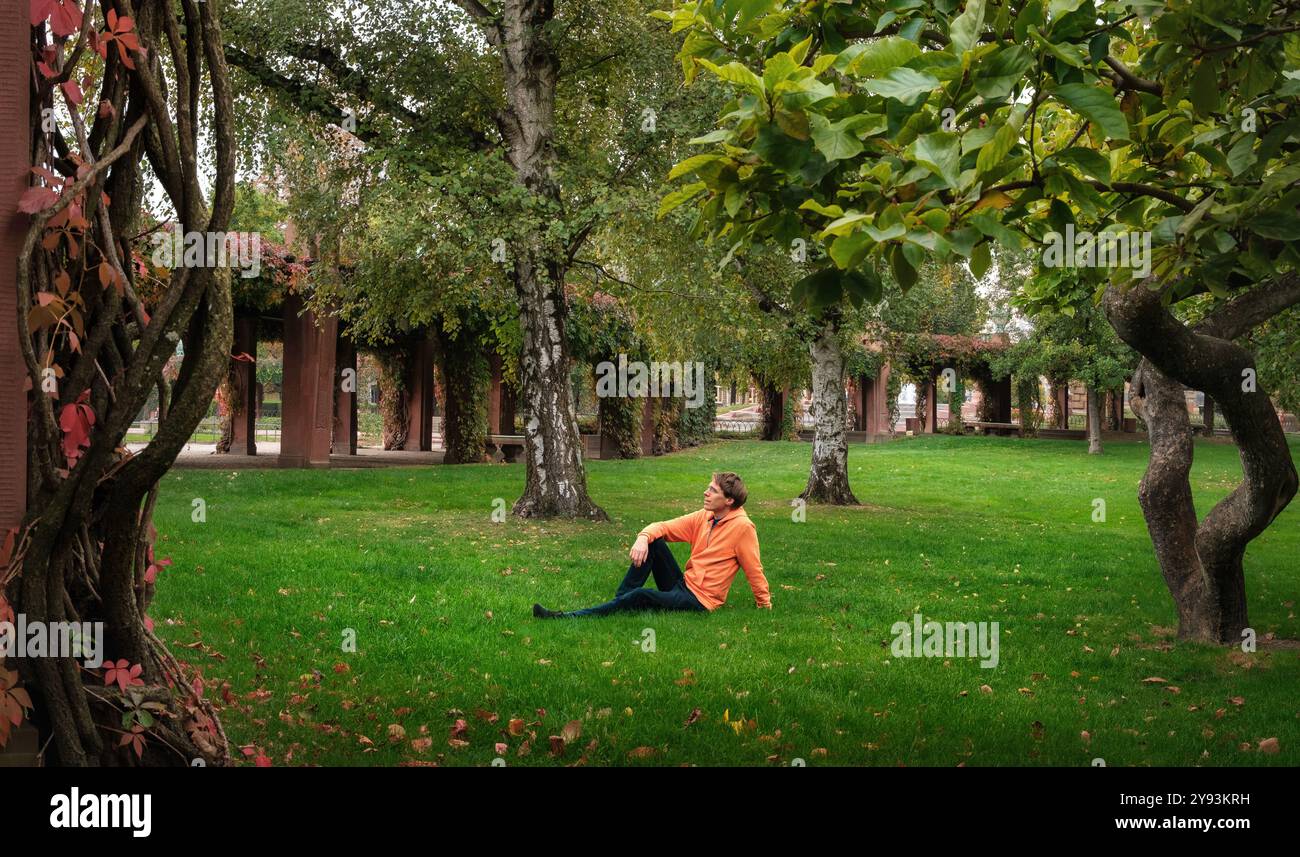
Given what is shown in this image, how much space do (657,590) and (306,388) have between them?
14.4 m

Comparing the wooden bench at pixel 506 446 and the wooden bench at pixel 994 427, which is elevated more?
the wooden bench at pixel 994 427

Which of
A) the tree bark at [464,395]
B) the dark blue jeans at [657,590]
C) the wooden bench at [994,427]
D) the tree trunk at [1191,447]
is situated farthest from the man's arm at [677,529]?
the wooden bench at [994,427]

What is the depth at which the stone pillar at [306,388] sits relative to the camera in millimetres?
21078

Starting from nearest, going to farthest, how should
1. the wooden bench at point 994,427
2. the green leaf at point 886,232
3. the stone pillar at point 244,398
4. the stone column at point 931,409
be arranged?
the green leaf at point 886,232 < the stone pillar at point 244,398 < the wooden bench at point 994,427 < the stone column at point 931,409

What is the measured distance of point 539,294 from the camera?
590 inches

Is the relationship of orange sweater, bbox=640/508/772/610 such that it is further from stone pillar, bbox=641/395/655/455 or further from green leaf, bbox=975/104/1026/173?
stone pillar, bbox=641/395/655/455

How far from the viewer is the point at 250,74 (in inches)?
591

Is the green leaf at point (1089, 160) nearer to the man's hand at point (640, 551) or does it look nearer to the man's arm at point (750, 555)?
the man's hand at point (640, 551)

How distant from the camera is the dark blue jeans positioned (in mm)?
8359

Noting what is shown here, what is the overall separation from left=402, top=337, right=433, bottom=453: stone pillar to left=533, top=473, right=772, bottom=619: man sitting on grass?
24413 millimetres

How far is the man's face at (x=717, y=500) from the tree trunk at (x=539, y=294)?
6784 millimetres

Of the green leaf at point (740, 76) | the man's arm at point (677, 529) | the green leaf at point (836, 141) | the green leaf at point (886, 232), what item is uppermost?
the green leaf at point (740, 76)

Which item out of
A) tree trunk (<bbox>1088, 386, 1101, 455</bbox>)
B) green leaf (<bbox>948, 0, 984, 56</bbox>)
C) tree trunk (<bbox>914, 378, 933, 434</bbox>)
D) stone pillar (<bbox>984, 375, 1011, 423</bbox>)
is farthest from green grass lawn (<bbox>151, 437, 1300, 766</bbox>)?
stone pillar (<bbox>984, 375, 1011, 423</bbox>)

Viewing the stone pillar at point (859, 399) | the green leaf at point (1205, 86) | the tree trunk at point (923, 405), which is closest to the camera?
the green leaf at point (1205, 86)
